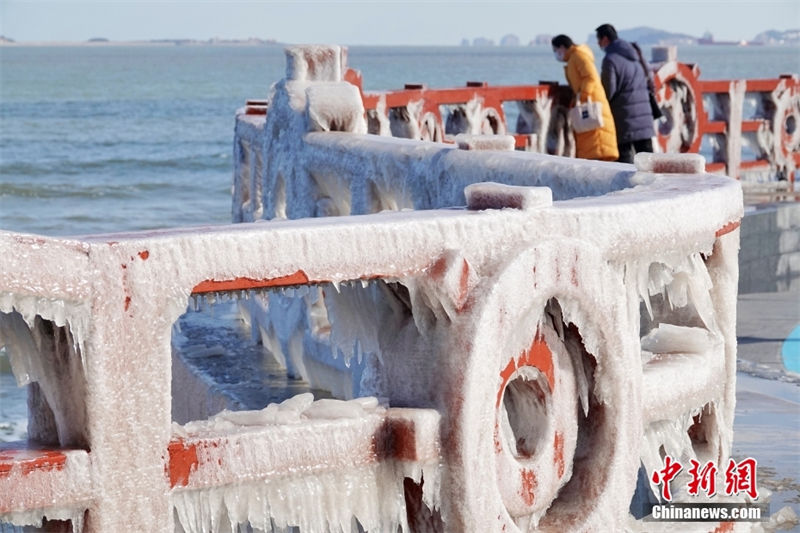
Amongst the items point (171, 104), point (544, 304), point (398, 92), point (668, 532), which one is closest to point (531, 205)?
point (544, 304)

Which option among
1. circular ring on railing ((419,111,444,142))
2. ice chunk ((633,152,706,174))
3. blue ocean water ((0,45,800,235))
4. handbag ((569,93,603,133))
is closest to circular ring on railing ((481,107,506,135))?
circular ring on railing ((419,111,444,142))

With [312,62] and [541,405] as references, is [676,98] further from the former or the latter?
[541,405]

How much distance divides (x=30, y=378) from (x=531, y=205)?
1.19 metres

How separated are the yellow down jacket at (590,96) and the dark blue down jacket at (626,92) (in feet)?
0.48

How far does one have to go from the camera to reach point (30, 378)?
2787 mm

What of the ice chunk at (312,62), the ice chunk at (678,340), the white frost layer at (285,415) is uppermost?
the ice chunk at (312,62)

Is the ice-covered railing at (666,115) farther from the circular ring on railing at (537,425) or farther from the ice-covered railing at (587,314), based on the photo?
the circular ring on railing at (537,425)

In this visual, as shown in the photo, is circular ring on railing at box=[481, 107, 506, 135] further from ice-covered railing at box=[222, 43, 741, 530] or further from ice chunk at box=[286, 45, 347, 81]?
→ ice-covered railing at box=[222, 43, 741, 530]

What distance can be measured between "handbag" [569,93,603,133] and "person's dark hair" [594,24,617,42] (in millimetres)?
798

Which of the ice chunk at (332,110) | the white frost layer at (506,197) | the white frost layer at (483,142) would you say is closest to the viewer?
the white frost layer at (506,197)

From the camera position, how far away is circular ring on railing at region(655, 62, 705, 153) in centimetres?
1293

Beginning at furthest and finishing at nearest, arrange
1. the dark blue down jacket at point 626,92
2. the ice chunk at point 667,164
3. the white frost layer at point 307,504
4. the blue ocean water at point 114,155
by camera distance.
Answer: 1. the blue ocean water at point 114,155
2. the dark blue down jacket at point 626,92
3. the ice chunk at point 667,164
4. the white frost layer at point 307,504

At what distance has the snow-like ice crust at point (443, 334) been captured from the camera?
272 cm

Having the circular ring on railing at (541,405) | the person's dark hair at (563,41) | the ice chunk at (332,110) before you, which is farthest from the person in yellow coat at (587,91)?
the circular ring on railing at (541,405)
